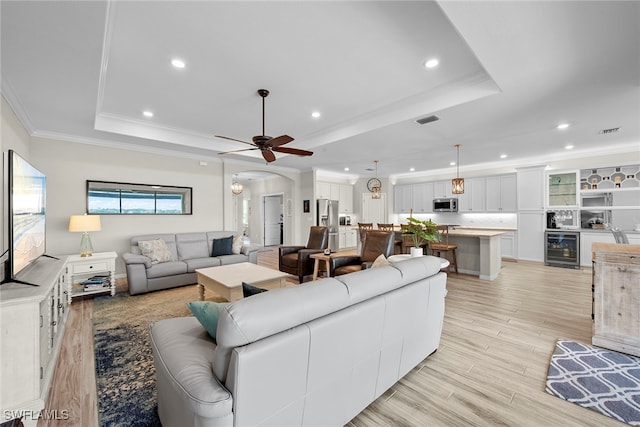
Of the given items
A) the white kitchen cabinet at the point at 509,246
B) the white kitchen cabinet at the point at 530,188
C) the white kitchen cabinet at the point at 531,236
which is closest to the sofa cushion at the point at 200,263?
the white kitchen cabinet at the point at 509,246

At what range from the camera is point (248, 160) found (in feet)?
21.0

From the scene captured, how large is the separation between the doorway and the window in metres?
4.70

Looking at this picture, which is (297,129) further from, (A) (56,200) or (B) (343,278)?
(A) (56,200)

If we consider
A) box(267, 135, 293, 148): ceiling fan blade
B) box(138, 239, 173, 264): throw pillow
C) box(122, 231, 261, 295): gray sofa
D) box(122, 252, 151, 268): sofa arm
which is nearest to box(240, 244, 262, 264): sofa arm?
box(122, 231, 261, 295): gray sofa

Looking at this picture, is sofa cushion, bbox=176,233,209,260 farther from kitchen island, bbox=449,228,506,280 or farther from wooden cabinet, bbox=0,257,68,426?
kitchen island, bbox=449,228,506,280

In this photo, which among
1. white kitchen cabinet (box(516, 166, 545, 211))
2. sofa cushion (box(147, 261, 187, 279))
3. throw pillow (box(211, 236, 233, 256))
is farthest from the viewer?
white kitchen cabinet (box(516, 166, 545, 211))

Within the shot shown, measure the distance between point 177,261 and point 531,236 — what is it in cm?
781

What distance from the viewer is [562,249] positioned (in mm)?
5984

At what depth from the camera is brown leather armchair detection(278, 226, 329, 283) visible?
481cm

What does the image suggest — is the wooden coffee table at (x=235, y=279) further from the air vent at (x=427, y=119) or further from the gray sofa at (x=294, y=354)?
the air vent at (x=427, y=119)

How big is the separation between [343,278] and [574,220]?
718cm

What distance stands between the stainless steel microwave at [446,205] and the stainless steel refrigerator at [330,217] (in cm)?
304

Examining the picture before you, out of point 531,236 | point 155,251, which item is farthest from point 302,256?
point 531,236

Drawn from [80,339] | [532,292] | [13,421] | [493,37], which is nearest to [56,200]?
[80,339]
